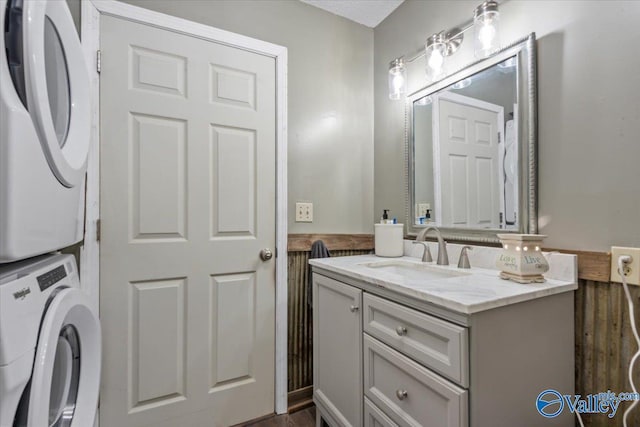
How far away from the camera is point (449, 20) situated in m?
1.51

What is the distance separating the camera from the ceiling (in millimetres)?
1817

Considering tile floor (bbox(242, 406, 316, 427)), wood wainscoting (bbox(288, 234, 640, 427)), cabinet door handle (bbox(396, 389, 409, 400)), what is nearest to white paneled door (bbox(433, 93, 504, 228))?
wood wainscoting (bbox(288, 234, 640, 427))

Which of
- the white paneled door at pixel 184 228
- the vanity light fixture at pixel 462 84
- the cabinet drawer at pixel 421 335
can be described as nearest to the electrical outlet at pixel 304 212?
the white paneled door at pixel 184 228

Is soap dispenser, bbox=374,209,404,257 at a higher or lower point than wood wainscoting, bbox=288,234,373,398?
higher

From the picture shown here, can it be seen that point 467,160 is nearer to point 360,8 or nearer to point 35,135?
point 360,8

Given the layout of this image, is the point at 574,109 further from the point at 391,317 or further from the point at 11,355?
the point at 11,355

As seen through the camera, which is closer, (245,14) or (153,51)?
(153,51)

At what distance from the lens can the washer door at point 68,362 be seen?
2.08 feet

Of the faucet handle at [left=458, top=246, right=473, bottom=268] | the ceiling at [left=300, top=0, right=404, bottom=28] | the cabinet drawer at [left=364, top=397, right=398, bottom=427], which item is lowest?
the cabinet drawer at [left=364, top=397, right=398, bottom=427]

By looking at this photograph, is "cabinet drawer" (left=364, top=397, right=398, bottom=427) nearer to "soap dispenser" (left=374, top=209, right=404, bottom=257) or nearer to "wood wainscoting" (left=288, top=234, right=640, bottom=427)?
"wood wainscoting" (left=288, top=234, right=640, bottom=427)

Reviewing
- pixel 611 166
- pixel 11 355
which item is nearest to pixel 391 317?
pixel 611 166

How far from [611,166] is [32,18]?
1.59 m

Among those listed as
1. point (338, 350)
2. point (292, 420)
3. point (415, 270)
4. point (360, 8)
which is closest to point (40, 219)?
point (338, 350)

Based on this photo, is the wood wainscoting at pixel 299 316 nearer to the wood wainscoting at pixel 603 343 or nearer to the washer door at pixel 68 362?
the washer door at pixel 68 362
